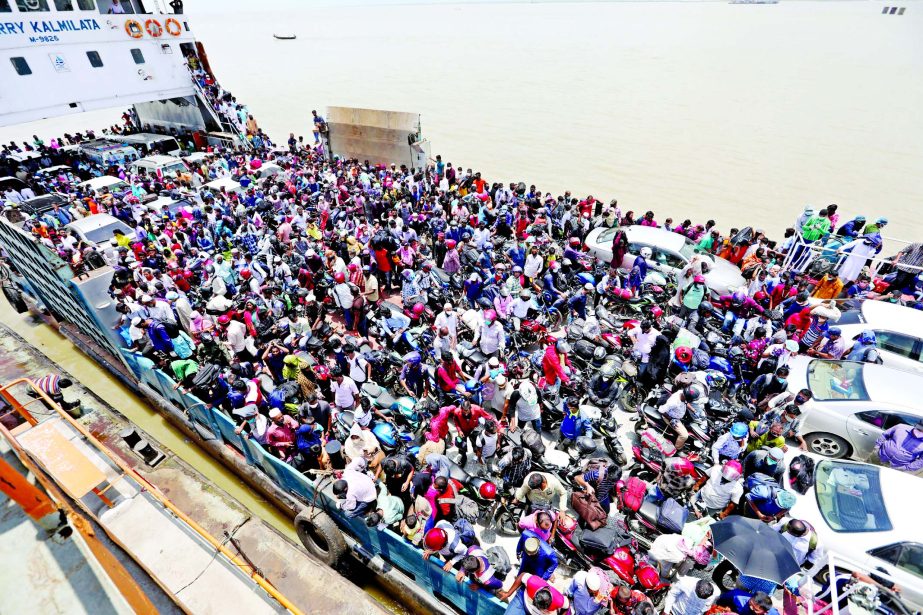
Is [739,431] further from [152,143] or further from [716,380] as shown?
[152,143]

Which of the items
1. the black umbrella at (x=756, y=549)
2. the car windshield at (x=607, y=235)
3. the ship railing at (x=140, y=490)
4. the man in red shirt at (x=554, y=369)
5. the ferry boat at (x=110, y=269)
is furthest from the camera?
the car windshield at (x=607, y=235)

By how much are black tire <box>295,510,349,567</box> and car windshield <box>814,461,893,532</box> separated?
5.93 meters

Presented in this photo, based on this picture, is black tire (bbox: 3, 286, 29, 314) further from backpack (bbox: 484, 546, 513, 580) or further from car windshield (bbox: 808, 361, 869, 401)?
car windshield (bbox: 808, 361, 869, 401)

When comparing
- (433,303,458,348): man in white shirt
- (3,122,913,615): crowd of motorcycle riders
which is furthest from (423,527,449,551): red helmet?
(433,303,458,348): man in white shirt

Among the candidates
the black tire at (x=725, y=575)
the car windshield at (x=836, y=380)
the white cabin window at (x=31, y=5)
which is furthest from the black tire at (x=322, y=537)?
the white cabin window at (x=31, y=5)

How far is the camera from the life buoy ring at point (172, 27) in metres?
20.4

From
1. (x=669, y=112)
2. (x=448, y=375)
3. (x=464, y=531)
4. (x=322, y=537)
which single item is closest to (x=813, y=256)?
(x=448, y=375)

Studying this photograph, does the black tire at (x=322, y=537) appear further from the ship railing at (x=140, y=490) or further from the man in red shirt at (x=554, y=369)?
the man in red shirt at (x=554, y=369)

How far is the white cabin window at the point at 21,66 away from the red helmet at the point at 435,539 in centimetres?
2325

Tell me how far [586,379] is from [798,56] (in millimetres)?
62784

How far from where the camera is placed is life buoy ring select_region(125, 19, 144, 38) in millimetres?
19016

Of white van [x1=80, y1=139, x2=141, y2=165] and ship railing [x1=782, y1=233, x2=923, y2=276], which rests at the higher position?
ship railing [x1=782, y1=233, x2=923, y2=276]

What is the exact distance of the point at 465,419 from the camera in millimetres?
6246

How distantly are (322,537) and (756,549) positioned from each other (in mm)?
5062
